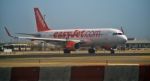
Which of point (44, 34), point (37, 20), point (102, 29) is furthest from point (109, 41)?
point (37, 20)

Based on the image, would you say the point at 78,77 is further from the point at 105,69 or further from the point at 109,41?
the point at 109,41

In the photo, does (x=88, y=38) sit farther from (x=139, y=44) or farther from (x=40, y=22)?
(x=139, y=44)

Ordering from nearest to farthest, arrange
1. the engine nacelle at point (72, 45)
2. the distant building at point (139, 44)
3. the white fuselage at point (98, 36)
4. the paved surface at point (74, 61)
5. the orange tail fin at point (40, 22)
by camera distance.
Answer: the paved surface at point (74, 61) → the white fuselage at point (98, 36) → the engine nacelle at point (72, 45) → the orange tail fin at point (40, 22) → the distant building at point (139, 44)

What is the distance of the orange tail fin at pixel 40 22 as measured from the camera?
6184 centimetres

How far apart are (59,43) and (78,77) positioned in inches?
1709

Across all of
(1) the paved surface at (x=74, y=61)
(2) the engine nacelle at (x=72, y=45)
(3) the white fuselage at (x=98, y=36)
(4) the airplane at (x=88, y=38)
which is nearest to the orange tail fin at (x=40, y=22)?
(4) the airplane at (x=88, y=38)

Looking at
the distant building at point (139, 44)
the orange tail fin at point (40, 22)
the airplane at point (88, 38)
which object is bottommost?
the distant building at point (139, 44)

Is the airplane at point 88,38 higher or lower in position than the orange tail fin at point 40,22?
lower

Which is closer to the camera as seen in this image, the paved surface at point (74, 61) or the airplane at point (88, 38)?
the paved surface at point (74, 61)

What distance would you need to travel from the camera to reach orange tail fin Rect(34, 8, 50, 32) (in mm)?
61841

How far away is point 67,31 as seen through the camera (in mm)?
54719

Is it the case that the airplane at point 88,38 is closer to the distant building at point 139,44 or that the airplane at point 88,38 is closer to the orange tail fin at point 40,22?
the orange tail fin at point 40,22

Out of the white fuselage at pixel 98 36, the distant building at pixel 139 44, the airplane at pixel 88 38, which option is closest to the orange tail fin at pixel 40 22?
the airplane at pixel 88 38

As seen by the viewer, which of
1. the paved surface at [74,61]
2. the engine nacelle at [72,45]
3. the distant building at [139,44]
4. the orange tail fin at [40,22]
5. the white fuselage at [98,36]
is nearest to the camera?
the paved surface at [74,61]
